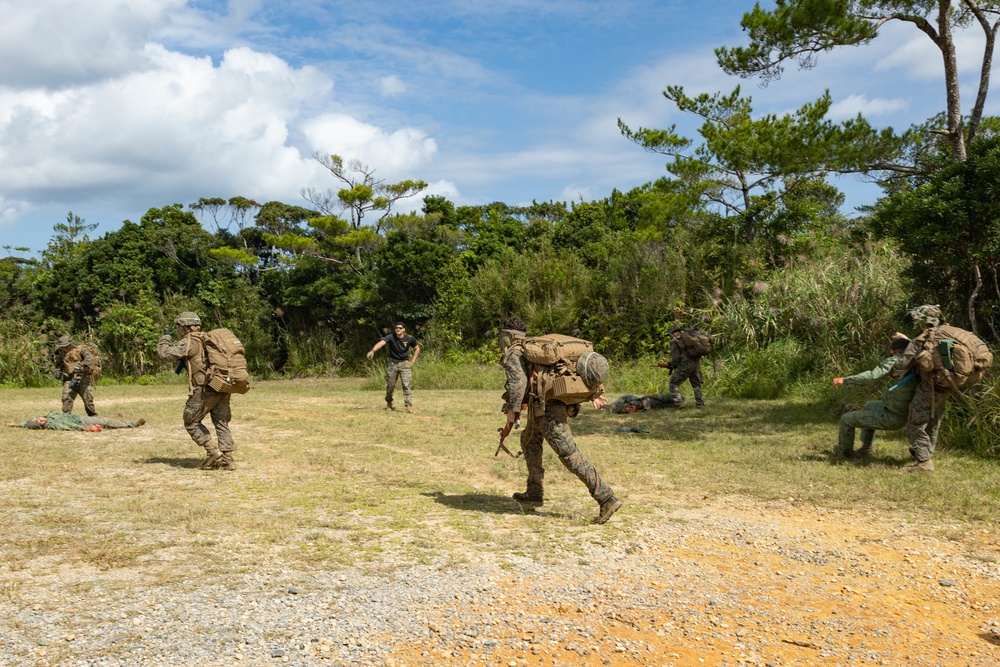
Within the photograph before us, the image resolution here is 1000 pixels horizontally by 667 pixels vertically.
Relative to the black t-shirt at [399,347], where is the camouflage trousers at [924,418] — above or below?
below

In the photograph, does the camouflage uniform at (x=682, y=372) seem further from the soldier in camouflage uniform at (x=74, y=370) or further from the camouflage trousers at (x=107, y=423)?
the soldier in camouflage uniform at (x=74, y=370)

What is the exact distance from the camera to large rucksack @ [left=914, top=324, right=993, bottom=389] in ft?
25.1

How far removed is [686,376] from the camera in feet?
46.8

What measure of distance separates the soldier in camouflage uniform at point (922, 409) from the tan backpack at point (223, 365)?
671 centimetres

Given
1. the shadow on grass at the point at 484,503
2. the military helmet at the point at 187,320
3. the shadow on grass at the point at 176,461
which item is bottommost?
the shadow on grass at the point at 484,503

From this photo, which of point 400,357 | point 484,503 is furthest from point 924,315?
point 400,357

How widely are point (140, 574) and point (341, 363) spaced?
21.4 metres

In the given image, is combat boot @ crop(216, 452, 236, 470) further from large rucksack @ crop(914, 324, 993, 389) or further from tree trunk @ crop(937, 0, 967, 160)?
tree trunk @ crop(937, 0, 967, 160)

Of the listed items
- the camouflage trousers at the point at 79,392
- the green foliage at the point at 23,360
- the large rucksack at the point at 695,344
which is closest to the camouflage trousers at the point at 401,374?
the camouflage trousers at the point at 79,392

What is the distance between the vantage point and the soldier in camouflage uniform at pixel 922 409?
7.87m

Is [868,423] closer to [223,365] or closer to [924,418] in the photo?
[924,418]

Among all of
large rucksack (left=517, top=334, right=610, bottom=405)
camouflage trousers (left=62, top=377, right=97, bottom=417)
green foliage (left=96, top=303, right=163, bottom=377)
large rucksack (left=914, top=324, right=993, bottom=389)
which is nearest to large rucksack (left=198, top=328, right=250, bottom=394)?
large rucksack (left=517, top=334, right=610, bottom=405)

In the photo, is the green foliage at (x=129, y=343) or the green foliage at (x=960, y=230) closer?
the green foliage at (x=960, y=230)

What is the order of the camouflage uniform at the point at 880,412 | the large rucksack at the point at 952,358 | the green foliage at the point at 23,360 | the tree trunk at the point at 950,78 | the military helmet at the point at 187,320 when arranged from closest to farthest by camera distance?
the large rucksack at the point at 952,358 → the camouflage uniform at the point at 880,412 → the military helmet at the point at 187,320 → the tree trunk at the point at 950,78 → the green foliage at the point at 23,360
